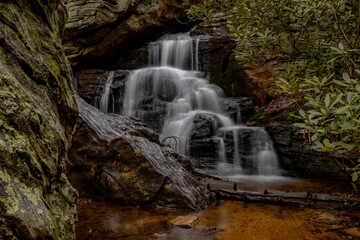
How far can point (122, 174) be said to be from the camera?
128 inches

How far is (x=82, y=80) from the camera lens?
38.2 feet

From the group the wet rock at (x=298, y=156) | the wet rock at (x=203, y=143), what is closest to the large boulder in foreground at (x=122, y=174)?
the wet rock at (x=203, y=143)

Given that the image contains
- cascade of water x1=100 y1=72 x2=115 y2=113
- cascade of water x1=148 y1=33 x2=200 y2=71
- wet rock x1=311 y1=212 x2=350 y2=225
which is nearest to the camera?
wet rock x1=311 y1=212 x2=350 y2=225

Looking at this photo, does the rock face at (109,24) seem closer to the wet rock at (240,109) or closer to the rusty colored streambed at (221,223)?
the wet rock at (240,109)

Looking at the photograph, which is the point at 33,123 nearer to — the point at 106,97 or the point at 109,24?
the point at 106,97

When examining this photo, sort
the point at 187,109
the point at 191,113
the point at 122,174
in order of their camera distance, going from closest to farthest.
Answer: the point at 122,174 → the point at 191,113 → the point at 187,109

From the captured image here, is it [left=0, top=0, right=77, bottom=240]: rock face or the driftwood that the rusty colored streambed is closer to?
the driftwood

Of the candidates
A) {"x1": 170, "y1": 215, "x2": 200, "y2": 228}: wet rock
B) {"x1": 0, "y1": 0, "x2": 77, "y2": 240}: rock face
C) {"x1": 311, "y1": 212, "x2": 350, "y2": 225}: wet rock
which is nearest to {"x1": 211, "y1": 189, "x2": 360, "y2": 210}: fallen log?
{"x1": 311, "y1": 212, "x2": 350, "y2": 225}: wet rock

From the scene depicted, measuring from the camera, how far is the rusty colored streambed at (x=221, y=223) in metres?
2.35

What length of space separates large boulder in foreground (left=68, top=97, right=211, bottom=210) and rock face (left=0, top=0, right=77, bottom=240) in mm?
1315

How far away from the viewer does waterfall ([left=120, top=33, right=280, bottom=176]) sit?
747 cm

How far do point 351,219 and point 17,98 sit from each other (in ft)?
12.1

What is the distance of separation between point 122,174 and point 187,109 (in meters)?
6.76

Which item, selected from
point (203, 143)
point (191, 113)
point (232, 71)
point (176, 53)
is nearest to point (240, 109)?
point (191, 113)
